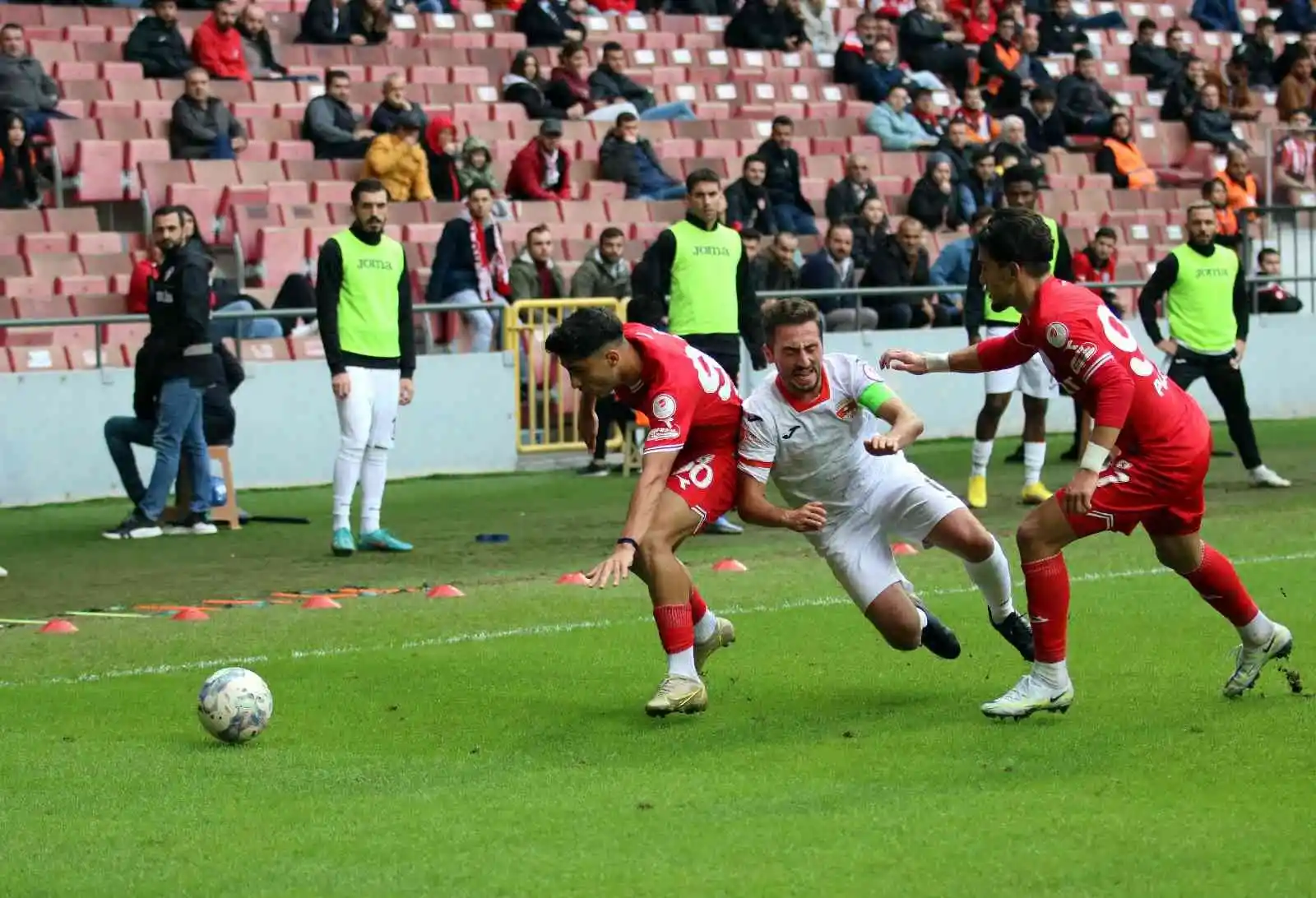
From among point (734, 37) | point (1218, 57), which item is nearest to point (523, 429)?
point (734, 37)

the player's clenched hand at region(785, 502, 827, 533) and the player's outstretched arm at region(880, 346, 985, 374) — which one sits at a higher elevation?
the player's outstretched arm at region(880, 346, 985, 374)

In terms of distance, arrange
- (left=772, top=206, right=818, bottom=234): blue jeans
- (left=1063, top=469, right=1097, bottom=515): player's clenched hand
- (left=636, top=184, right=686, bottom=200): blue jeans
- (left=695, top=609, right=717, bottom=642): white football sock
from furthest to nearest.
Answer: (left=636, top=184, right=686, bottom=200): blue jeans, (left=772, top=206, right=818, bottom=234): blue jeans, (left=695, top=609, right=717, bottom=642): white football sock, (left=1063, top=469, right=1097, bottom=515): player's clenched hand

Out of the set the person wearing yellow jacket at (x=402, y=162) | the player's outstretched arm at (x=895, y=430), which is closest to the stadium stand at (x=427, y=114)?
the person wearing yellow jacket at (x=402, y=162)

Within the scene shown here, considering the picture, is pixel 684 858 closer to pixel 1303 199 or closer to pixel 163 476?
pixel 163 476

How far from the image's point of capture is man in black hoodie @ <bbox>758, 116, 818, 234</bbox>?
856 inches

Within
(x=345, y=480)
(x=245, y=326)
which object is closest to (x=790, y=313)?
(x=345, y=480)

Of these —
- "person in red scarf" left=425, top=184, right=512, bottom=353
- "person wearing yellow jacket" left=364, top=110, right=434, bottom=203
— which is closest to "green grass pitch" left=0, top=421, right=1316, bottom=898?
"person in red scarf" left=425, top=184, right=512, bottom=353

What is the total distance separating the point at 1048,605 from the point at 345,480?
6.52m

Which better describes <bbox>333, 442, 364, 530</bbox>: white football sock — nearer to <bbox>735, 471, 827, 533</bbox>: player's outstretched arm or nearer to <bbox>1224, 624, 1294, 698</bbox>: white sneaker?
<bbox>735, 471, 827, 533</bbox>: player's outstretched arm

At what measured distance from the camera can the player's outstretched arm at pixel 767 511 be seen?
7324 mm

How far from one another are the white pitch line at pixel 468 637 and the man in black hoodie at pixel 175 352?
186 inches

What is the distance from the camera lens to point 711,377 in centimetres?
792

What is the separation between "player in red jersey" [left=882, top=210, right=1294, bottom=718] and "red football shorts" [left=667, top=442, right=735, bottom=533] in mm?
1201

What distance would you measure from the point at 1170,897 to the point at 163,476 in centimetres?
1016
